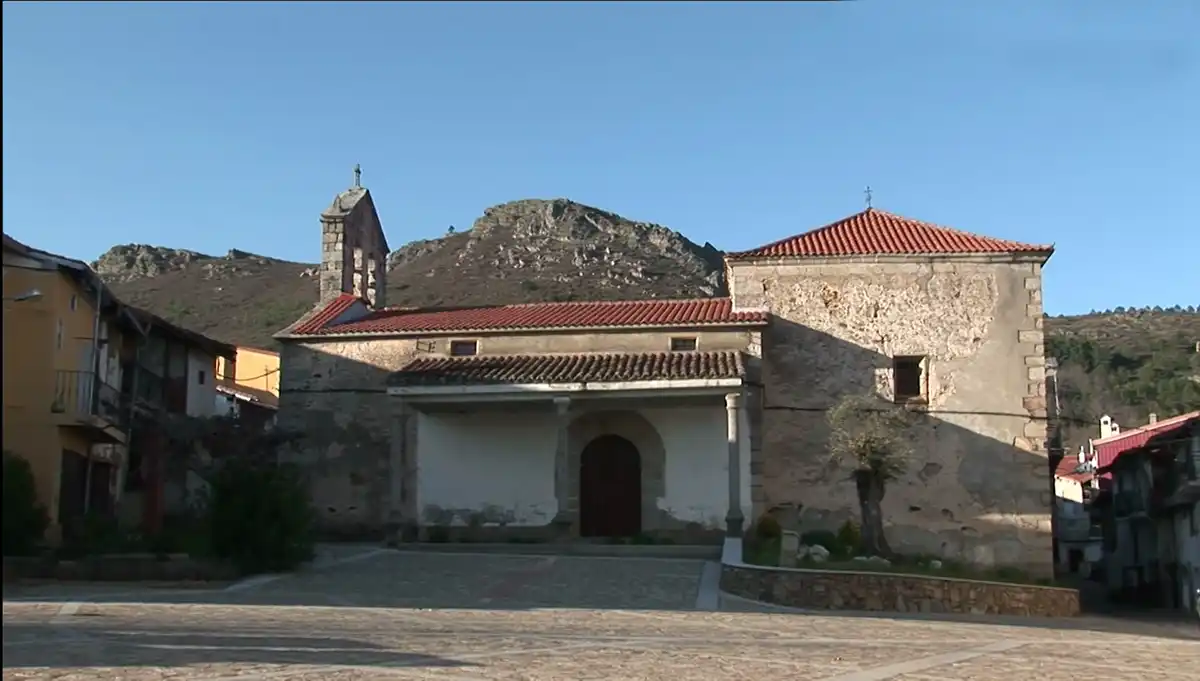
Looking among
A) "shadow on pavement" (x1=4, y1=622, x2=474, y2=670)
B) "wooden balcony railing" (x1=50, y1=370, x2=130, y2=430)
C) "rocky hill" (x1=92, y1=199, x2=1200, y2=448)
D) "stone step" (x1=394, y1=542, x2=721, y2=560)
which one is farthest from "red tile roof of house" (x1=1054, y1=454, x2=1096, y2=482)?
"shadow on pavement" (x1=4, y1=622, x2=474, y2=670)

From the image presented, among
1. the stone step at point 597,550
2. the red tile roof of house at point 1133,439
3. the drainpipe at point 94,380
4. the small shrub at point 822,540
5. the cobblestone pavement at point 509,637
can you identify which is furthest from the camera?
the red tile roof of house at point 1133,439

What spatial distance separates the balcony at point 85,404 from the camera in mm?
20278

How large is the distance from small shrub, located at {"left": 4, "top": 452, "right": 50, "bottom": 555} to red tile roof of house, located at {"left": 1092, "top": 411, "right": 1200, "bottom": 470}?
24.7m

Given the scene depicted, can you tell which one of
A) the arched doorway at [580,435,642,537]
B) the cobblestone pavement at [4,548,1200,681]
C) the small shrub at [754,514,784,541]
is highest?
the arched doorway at [580,435,642,537]

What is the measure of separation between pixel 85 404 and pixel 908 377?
1603cm

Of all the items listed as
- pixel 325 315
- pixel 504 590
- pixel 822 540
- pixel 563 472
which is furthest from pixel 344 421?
pixel 504 590

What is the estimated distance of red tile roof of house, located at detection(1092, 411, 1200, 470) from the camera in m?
30.9

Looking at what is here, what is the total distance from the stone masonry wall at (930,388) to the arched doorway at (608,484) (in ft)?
8.97

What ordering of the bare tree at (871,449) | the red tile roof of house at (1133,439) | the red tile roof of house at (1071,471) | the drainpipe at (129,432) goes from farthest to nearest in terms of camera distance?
1. the red tile roof of house at (1071,471)
2. the red tile roof of house at (1133,439)
3. the drainpipe at (129,432)
4. the bare tree at (871,449)

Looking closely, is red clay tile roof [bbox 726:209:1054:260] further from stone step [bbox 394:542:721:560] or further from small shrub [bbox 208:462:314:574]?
small shrub [bbox 208:462:314:574]

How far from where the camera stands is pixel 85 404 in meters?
20.8

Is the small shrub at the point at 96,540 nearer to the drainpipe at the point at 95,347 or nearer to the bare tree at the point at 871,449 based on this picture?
the drainpipe at the point at 95,347


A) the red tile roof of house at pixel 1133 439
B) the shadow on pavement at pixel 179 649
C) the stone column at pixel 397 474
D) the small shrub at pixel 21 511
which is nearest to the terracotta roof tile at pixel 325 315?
the stone column at pixel 397 474

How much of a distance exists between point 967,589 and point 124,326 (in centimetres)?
1692
